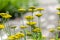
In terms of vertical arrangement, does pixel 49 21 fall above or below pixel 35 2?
below

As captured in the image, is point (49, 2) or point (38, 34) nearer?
point (38, 34)

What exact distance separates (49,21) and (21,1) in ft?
3.97

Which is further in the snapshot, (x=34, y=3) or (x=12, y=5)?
(x=34, y=3)

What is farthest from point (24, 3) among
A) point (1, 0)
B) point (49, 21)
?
point (49, 21)

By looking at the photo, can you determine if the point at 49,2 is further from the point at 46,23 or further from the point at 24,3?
the point at 46,23

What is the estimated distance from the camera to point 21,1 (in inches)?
262

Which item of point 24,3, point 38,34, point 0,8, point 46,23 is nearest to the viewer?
point 38,34

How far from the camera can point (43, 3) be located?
6.74 metres

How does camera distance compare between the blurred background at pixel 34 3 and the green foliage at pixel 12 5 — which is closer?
the blurred background at pixel 34 3

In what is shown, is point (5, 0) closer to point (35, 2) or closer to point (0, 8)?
point (0, 8)

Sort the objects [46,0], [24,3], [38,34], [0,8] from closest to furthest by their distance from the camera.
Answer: [38,34] → [0,8] → [24,3] → [46,0]

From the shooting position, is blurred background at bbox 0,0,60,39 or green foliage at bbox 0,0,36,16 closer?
blurred background at bbox 0,0,60,39

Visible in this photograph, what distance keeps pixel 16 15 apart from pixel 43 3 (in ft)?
2.72

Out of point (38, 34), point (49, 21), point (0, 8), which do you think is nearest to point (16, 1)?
point (0, 8)
